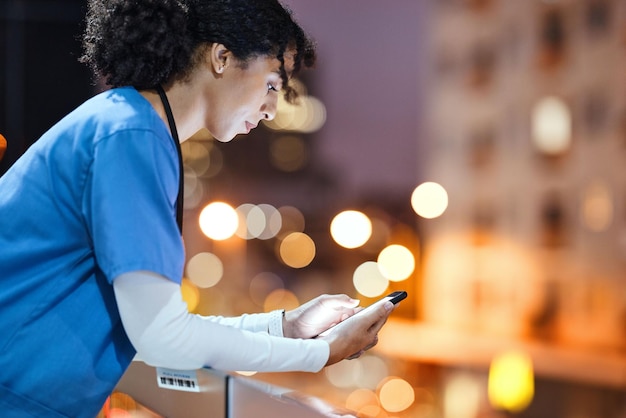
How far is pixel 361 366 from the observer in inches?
1294

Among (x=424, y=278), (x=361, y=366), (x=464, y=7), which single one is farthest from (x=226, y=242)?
(x=464, y=7)

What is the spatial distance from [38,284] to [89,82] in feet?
5.59

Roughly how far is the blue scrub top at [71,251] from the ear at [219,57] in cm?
13

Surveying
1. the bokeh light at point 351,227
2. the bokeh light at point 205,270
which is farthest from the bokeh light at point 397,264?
the bokeh light at point 205,270

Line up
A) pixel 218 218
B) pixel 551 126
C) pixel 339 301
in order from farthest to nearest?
pixel 551 126
pixel 218 218
pixel 339 301

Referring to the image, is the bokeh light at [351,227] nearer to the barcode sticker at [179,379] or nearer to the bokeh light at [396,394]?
the bokeh light at [396,394]

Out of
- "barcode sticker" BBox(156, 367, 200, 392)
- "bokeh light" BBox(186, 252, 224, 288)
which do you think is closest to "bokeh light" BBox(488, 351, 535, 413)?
"bokeh light" BBox(186, 252, 224, 288)

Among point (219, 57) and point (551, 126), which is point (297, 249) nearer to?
point (551, 126)

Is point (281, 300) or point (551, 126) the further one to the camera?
point (281, 300)

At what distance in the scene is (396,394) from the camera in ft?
101

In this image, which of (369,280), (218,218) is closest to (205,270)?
(369,280)

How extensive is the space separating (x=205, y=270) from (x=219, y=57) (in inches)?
1499

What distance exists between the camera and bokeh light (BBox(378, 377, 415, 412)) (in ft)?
101

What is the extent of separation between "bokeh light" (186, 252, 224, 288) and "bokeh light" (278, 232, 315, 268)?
3.33 meters
